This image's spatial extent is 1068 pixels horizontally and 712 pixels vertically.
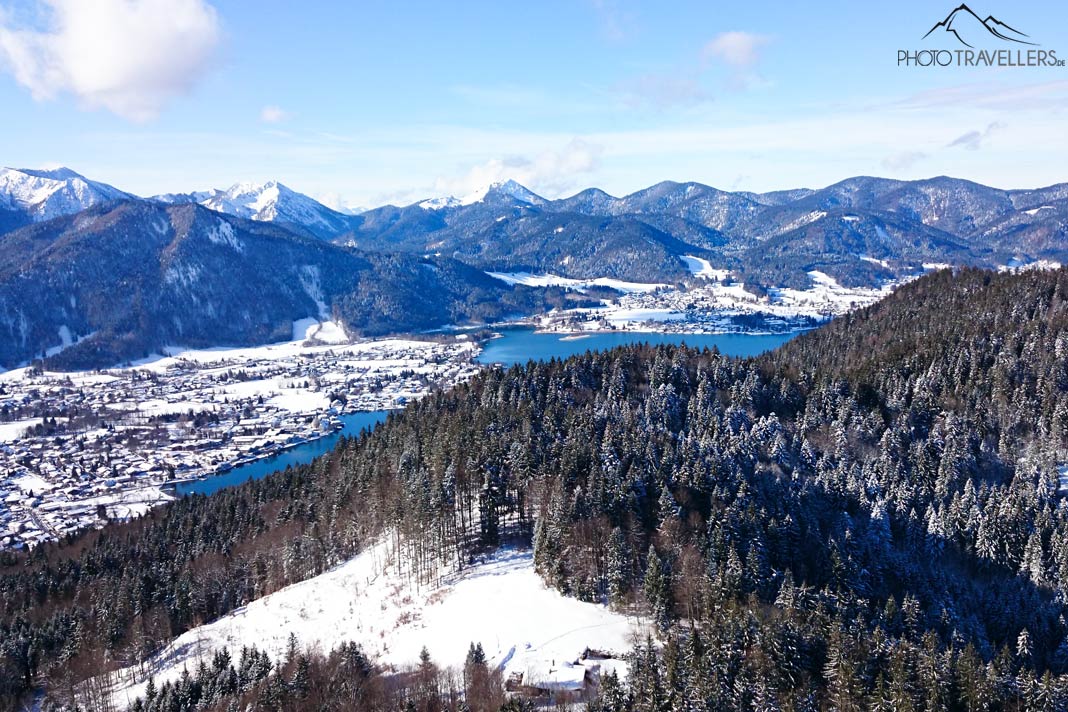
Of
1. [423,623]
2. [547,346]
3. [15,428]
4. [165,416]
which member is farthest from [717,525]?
[547,346]

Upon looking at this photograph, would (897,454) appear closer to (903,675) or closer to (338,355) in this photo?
(903,675)

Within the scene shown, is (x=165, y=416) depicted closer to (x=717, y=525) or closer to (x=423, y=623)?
(x=423, y=623)

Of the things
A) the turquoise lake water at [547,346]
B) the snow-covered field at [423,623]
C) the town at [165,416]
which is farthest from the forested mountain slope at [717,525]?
the turquoise lake water at [547,346]

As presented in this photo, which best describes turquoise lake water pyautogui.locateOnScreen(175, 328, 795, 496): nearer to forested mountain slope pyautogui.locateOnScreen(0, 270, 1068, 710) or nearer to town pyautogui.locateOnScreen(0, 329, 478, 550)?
town pyautogui.locateOnScreen(0, 329, 478, 550)

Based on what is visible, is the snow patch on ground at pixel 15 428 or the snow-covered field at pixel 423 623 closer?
the snow-covered field at pixel 423 623

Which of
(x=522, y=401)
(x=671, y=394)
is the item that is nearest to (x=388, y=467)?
(x=522, y=401)

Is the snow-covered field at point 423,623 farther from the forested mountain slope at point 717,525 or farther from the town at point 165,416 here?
the town at point 165,416

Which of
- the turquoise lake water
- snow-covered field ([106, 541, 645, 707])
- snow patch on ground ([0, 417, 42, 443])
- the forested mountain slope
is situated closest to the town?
snow patch on ground ([0, 417, 42, 443])
